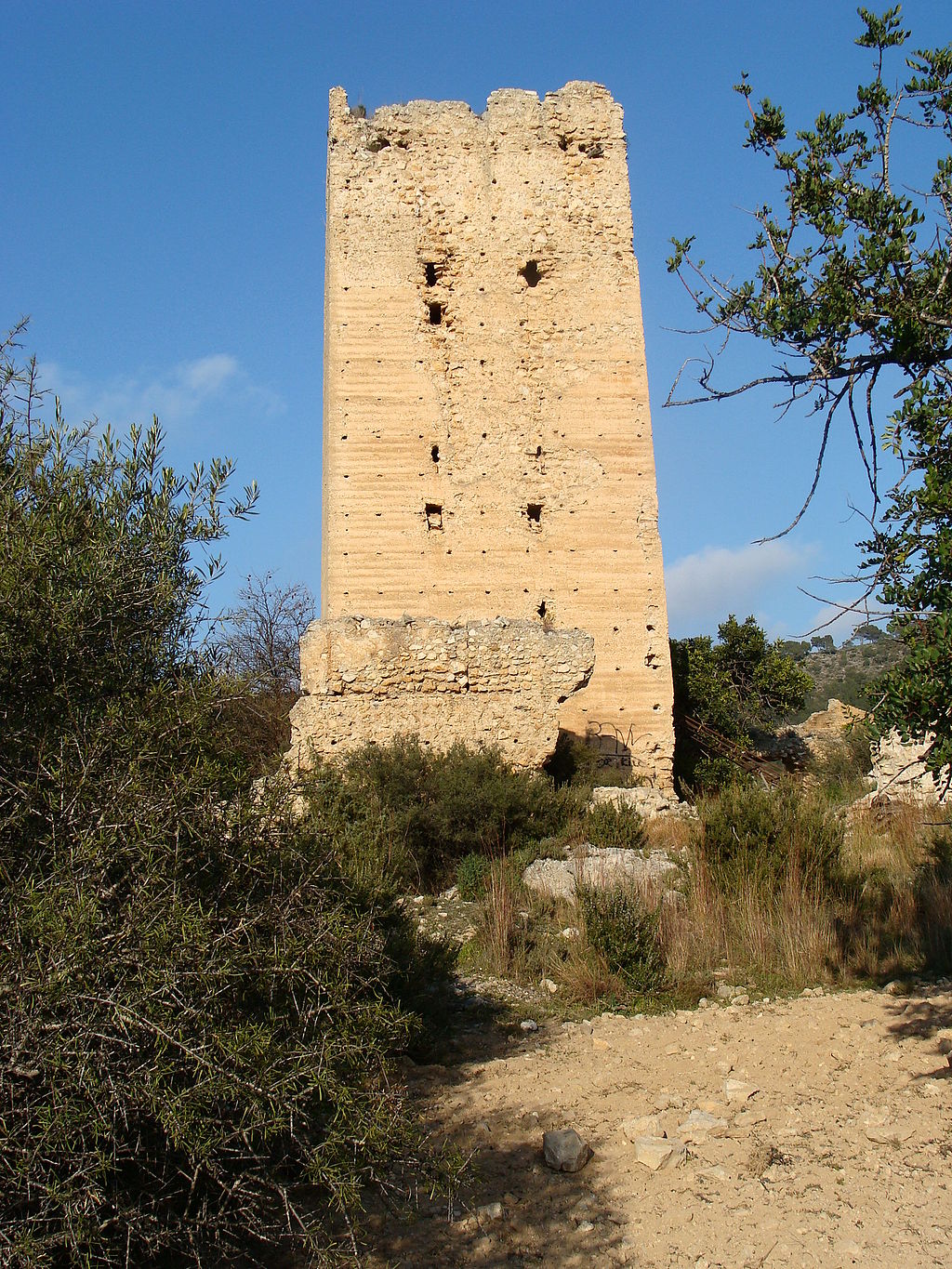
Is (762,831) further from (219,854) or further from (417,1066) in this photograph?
(219,854)

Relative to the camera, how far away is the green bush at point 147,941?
2.88m

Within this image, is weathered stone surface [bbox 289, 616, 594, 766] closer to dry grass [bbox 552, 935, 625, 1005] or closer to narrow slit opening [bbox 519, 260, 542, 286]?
dry grass [bbox 552, 935, 625, 1005]

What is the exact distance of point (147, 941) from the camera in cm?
302

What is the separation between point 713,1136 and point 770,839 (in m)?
3.55

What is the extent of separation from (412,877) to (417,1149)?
5.37 metres

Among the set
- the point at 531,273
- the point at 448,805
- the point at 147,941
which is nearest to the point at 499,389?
the point at 531,273

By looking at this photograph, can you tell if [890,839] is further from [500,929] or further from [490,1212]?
[490,1212]

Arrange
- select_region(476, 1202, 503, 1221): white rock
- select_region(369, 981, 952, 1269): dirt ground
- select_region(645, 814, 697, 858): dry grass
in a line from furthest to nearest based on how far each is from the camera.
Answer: select_region(645, 814, 697, 858): dry grass
select_region(476, 1202, 503, 1221): white rock
select_region(369, 981, 952, 1269): dirt ground

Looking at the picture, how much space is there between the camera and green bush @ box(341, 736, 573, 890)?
9133 millimetres

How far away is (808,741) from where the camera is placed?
1941 cm

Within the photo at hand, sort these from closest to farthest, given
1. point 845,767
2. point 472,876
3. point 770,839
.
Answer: point 770,839, point 472,876, point 845,767

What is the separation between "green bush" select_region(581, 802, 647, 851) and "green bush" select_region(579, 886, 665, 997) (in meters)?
2.26

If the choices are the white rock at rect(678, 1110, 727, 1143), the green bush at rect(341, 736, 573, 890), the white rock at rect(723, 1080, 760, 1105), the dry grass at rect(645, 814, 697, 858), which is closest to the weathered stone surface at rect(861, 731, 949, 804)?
the dry grass at rect(645, 814, 697, 858)

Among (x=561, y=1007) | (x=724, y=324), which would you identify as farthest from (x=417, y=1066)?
(x=724, y=324)
